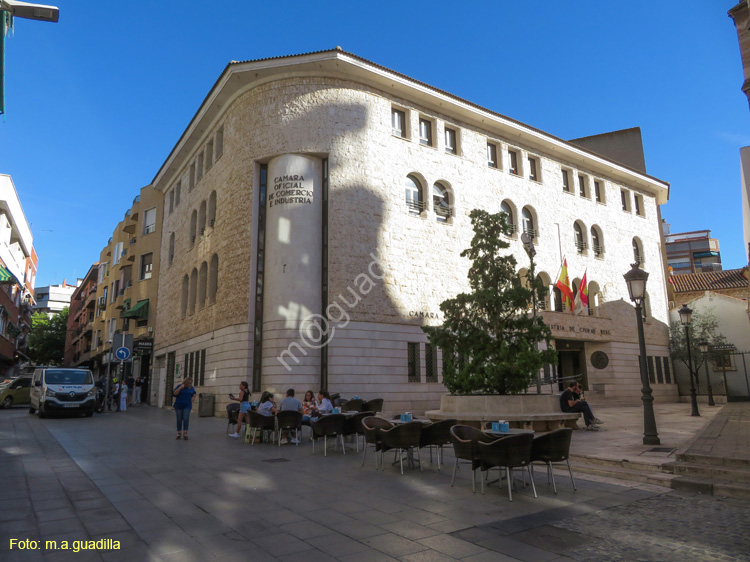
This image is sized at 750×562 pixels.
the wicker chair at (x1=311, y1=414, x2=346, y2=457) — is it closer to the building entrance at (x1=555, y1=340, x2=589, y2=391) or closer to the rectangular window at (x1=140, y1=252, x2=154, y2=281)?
the building entrance at (x1=555, y1=340, x2=589, y2=391)

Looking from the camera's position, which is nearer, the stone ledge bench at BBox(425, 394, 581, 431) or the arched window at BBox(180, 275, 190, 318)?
the stone ledge bench at BBox(425, 394, 581, 431)

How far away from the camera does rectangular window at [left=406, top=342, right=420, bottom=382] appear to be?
2139 centimetres

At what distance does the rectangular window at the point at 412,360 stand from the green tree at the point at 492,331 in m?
7.54

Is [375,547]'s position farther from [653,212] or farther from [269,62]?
[653,212]

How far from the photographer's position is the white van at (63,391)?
18688 millimetres

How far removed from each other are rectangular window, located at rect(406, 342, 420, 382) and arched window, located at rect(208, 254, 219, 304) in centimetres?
931

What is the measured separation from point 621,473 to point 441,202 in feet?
57.3

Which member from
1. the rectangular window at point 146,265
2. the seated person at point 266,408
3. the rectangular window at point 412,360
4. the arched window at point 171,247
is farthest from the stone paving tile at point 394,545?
the rectangular window at point 146,265

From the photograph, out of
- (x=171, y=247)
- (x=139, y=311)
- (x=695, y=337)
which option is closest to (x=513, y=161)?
(x=695, y=337)

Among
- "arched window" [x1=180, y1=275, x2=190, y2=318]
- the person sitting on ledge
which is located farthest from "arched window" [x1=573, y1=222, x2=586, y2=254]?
"arched window" [x1=180, y1=275, x2=190, y2=318]

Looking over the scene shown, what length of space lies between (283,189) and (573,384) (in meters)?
12.7

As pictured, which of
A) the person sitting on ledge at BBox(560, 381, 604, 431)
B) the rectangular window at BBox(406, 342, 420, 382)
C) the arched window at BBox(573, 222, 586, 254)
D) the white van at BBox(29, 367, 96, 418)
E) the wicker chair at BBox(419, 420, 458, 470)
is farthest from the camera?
the arched window at BBox(573, 222, 586, 254)

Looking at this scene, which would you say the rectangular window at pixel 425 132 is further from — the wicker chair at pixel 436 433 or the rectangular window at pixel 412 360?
the wicker chair at pixel 436 433

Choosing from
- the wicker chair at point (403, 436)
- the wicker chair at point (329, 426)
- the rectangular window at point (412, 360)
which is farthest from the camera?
the rectangular window at point (412, 360)
